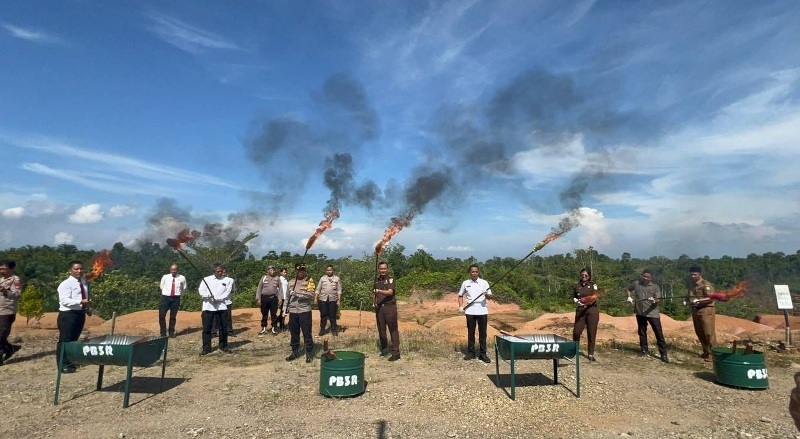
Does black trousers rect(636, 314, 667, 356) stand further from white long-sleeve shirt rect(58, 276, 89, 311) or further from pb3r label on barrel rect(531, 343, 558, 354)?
white long-sleeve shirt rect(58, 276, 89, 311)

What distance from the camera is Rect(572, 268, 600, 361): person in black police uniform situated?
9.59 metres

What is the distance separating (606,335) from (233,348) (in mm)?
10224

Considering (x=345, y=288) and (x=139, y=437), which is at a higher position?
(x=345, y=288)

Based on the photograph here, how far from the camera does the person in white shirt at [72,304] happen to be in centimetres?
805

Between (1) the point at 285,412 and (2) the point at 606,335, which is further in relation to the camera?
(2) the point at 606,335

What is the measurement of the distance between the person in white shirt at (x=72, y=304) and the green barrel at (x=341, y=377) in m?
4.62

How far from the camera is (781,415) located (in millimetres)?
6543

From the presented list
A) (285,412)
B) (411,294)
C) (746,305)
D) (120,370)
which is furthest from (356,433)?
(746,305)

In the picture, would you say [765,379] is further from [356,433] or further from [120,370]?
[120,370]

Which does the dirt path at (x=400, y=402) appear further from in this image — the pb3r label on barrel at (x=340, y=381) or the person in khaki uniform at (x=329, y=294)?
the person in khaki uniform at (x=329, y=294)

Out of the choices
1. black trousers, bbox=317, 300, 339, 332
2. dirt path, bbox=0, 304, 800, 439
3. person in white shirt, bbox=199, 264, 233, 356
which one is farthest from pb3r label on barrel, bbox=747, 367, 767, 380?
person in white shirt, bbox=199, 264, 233, 356

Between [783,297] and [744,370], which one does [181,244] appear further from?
[783,297]

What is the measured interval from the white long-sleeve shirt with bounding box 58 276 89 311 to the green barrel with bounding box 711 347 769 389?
36.7ft

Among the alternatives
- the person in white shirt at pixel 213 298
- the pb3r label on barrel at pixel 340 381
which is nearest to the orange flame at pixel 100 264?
the person in white shirt at pixel 213 298
